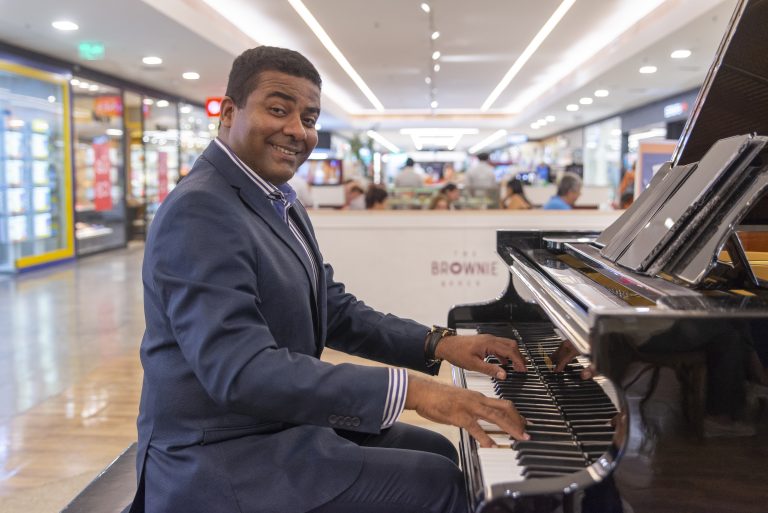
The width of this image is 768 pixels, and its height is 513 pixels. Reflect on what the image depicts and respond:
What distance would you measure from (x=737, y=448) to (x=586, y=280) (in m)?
0.64

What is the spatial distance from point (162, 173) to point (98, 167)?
3202 millimetres

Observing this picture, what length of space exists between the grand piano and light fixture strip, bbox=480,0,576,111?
8.19 m

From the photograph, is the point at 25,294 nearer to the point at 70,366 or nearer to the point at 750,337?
the point at 70,366

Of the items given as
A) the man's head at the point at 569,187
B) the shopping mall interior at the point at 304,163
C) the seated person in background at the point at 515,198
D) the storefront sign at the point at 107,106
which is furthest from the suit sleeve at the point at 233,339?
the storefront sign at the point at 107,106

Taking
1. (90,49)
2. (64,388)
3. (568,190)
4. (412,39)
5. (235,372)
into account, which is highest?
(412,39)

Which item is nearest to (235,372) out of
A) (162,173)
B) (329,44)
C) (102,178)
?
(329,44)

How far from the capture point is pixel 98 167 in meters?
13.0

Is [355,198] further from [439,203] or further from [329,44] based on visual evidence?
[329,44]

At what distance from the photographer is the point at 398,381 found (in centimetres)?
139

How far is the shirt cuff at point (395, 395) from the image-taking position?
138 centimetres

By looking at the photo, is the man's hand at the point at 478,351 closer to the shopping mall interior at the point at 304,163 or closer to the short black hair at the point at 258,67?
the shopping mall interior at the point at 304,163

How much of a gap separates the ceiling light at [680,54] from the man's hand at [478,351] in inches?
390

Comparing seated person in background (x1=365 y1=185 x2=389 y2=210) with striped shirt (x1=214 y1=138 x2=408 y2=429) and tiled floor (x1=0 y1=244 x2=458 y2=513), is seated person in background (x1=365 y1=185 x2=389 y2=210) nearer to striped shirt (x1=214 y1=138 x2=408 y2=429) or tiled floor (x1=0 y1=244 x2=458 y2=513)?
tiled floor (x1=0 y1=244 x2=458 y2=513)

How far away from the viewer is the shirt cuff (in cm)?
138
